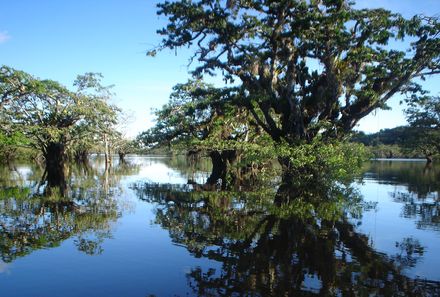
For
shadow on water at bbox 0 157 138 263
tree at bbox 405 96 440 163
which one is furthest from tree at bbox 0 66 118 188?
tree at bbox 405 96 440 163

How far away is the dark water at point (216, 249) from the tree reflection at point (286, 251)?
30mm

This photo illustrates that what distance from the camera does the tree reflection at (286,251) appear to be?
24.0 ft

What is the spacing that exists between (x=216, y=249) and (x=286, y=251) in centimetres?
180

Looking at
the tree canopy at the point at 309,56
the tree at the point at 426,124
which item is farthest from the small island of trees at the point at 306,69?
the tree at the point at 426,124

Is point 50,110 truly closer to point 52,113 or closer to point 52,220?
point 52,113

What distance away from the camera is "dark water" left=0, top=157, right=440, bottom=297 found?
7.41 m

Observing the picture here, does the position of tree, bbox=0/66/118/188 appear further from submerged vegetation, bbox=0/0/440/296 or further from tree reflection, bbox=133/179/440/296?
tree reflection, bbox=133/179/440/296

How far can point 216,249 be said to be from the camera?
9.88 meters

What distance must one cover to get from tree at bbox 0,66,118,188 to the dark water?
1560 cm

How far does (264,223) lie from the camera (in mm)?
13258

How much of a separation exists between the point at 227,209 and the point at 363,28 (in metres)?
13.1

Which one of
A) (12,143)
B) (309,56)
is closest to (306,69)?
(309,56)

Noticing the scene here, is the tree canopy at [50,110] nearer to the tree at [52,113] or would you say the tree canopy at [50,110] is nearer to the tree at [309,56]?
the tree at [52,113]

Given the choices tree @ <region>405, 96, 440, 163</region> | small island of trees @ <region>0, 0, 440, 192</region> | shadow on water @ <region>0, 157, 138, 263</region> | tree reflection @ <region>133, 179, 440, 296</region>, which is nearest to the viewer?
tree reflection @ <region>133, 179, 440, 296</region>
